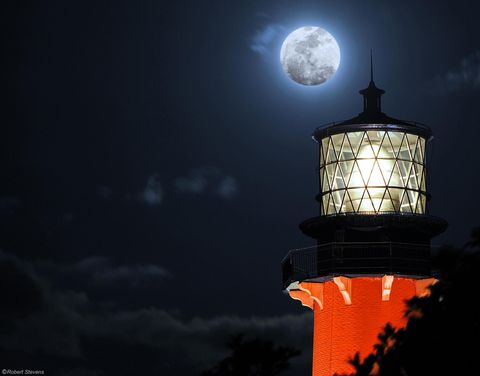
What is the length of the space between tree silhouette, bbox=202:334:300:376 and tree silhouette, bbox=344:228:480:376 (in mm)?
9138

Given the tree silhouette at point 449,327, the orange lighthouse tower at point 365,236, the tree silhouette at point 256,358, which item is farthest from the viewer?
the orange lighthouse tower at point 365,236

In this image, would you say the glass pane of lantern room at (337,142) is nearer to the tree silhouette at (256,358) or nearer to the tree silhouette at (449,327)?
the tree silhouette at (256,358)

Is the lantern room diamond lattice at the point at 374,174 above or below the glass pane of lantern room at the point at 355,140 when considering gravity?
below

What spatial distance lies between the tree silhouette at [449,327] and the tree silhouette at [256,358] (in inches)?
360

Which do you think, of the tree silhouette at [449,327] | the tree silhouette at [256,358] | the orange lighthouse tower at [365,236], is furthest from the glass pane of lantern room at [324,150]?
the tree silhouette at [449,327]

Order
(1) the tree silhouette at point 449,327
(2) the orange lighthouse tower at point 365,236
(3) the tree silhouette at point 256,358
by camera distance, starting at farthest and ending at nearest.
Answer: (2) the orange lighthouse tower at point 365,236
(3) the tree silhouette at point 256,358
(1) the tree silhouette at point 449,327

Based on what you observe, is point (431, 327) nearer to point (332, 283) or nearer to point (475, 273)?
point (475, 273)

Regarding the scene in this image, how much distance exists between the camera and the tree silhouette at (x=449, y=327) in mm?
24453

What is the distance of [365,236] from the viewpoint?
Result: 45.5m

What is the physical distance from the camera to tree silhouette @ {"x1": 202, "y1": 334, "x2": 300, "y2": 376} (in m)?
35.0

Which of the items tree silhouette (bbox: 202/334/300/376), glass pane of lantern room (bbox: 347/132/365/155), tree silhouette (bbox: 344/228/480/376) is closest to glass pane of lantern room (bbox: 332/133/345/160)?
glass pane of lantern room (bbox: 347/132/365/155)

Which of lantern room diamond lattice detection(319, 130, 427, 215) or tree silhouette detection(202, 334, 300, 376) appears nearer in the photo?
tree silhouette detection(202, 334, 300, 376)

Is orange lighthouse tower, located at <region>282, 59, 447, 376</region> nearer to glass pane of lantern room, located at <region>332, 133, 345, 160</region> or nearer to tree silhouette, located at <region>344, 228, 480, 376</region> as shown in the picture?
glass pane of lantern room, located at <region>332, 133, 345, 160</region>

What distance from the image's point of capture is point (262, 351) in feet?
115
